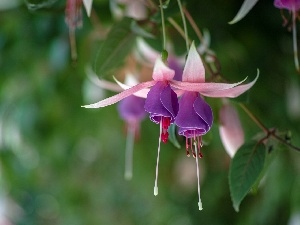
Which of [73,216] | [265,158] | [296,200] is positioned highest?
[265,158]

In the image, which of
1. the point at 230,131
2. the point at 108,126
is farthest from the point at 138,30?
the point at 108,126

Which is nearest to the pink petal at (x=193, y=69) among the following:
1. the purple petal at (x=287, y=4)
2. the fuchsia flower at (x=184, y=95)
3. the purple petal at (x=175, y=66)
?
the fuchsia flower at (x=184, y=95)

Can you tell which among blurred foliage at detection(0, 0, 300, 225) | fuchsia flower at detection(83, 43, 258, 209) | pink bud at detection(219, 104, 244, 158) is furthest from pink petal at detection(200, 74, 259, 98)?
blurred foliage at detection(0, 0, 300, 225)

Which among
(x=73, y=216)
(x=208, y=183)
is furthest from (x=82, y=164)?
(x=208, y=183)

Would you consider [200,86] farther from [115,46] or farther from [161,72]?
[115,46]

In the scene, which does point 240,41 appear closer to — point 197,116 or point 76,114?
point 76,114

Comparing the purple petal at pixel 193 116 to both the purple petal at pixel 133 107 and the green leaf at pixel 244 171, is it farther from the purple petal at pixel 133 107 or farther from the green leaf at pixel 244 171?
the purple petal at pixel 133 107

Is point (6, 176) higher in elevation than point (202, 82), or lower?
lower
